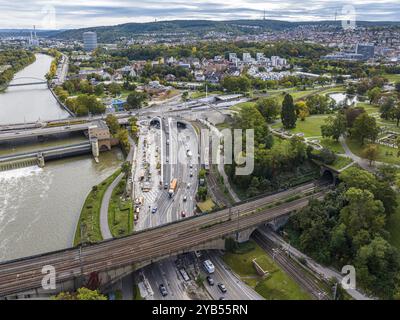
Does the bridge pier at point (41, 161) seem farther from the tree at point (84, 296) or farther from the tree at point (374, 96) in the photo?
the tree at point (374, 96)

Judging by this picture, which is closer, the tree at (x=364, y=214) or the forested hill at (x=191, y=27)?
the tree at (x=364, y=214)

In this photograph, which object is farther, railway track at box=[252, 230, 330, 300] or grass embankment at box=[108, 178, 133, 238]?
grass embankment at box=[108, 178, 133, 238]

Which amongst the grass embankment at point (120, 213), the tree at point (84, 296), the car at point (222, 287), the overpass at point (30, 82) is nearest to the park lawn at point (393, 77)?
the grass embankment at point (120, 213)

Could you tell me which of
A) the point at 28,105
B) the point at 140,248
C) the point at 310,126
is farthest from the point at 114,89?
the point at 140,248

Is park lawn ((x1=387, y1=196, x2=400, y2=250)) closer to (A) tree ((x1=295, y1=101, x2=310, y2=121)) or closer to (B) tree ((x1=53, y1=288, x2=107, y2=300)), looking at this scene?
(B) tree ((x1=53, y1=288, x2=107, y2=300))

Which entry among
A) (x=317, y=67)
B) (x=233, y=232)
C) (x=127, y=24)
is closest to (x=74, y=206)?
(x=233, y=232)

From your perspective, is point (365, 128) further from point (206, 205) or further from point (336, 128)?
point (206, 205)

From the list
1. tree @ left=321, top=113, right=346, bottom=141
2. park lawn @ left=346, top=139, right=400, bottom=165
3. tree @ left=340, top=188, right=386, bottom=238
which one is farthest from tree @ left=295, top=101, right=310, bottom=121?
tree @ left=340, top=188, right=386, bottom=238
